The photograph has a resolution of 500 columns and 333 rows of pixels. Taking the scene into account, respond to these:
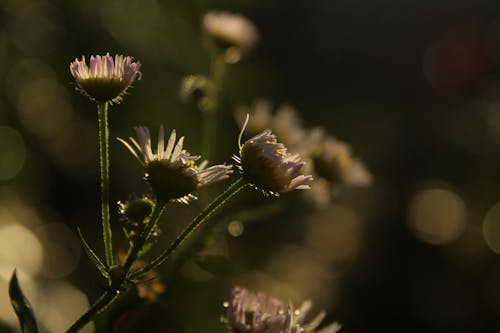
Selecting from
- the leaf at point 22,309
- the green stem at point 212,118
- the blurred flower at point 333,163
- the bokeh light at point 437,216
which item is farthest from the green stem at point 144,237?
the bokeh light at point 437,216

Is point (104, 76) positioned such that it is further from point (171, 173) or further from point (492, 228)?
point (492, 228)

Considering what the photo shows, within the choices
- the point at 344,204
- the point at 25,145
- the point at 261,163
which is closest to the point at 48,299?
the point at 261,163

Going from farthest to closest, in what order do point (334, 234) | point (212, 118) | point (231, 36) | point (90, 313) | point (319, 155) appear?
point (334, 234)
point (231, 36)
point (319, 155)
point (212, 118)
point (90, 313)

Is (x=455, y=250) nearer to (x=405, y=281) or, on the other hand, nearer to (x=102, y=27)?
(x=405, y=281)

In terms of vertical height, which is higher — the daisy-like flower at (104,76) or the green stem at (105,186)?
the daisy-like flower at (104,76)

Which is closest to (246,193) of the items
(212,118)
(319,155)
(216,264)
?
(212,118)

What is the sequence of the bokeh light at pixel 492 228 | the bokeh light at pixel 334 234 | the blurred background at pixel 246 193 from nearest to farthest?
1. the blurred background at pixel 246 193
2. the bokeh light at pixel 492 228
3. the bokeh light at pixel 334 234

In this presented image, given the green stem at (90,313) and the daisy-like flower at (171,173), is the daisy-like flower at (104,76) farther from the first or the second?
the green stem at (90,313)
